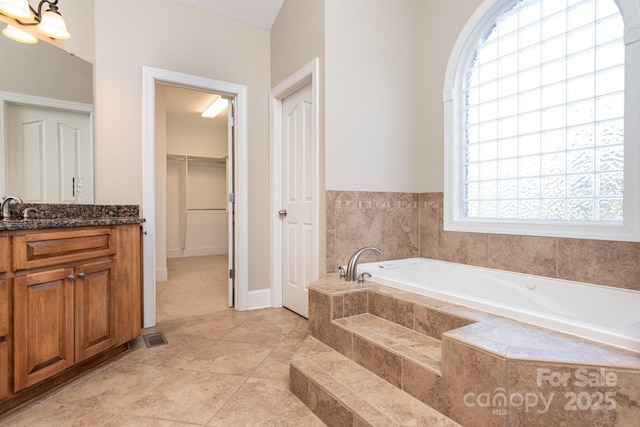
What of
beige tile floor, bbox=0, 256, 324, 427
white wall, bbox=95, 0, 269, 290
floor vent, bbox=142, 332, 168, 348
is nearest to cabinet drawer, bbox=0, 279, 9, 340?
beige tile floor, bbox=0, 256, 324, 427

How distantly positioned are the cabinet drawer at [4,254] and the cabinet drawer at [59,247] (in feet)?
0.10

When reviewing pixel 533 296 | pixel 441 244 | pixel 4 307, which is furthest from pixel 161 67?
pixel 533 296

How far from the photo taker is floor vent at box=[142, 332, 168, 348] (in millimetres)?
2312

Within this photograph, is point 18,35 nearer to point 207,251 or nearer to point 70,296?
point 70,296

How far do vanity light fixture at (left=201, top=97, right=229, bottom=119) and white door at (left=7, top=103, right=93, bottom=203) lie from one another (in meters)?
2.77

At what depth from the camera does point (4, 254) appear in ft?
4.64

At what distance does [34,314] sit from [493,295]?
270cm

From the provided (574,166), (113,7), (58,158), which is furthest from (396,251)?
(113,7)

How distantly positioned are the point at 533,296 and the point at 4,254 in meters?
2.85

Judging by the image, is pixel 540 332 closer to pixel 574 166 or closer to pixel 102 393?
pixel 574 166

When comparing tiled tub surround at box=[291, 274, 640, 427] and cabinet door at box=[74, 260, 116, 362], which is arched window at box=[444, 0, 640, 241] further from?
cabinet door at box=[74, 260, 116, 362]

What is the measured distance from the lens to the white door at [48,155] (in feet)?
6.40

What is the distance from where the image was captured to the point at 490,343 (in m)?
1.16

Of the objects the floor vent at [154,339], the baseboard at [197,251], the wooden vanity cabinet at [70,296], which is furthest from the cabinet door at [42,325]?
the baseboard at [197,251]
